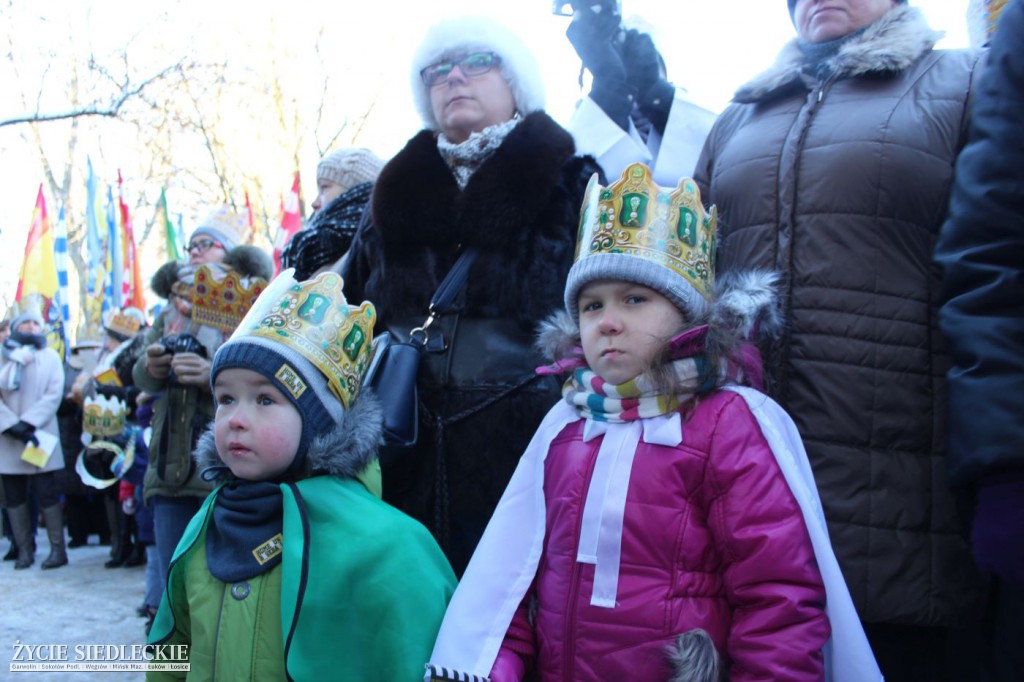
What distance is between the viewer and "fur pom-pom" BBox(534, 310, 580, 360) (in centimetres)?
221

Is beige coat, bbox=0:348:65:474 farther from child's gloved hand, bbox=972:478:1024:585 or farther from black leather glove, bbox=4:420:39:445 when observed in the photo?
child's gloved hand, bbox=972:478:1024:585

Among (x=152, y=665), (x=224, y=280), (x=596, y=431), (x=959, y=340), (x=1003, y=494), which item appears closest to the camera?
(x=1003, y=494)

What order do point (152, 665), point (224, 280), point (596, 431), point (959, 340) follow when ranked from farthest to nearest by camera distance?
1. point (224, 280)
2. point (152, 665)
3. point (596, 431)
4. point (959, 340)

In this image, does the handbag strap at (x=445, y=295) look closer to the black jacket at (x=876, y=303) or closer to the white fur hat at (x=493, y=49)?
the white fur hat at (x=493, y=49)

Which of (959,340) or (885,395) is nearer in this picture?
(959,340)

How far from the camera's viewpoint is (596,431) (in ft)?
6.55

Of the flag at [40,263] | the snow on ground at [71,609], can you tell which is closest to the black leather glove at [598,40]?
the snow on ground at [71,609]

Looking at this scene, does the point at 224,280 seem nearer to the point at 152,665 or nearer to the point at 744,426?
the point at 152,665

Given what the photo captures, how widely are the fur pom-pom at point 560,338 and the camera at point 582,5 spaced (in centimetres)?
162

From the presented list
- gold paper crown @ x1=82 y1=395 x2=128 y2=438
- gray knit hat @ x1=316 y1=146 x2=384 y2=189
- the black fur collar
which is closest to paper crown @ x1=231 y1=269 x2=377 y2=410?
the black fur collar

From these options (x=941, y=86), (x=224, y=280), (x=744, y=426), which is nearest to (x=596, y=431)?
(x=744, y=426)

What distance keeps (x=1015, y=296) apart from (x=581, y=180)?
143 cm

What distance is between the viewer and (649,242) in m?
2.02

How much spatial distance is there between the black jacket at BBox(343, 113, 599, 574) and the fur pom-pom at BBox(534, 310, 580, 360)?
316 millimetres
